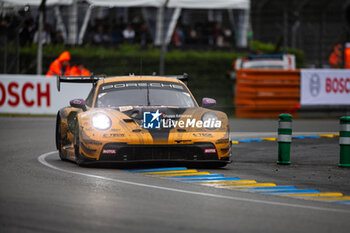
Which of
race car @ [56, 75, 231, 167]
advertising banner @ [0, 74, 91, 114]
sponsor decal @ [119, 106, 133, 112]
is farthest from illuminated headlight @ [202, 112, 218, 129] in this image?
advertising banner @ [0, 74, 91, 114]

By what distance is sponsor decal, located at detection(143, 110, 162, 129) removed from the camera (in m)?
11.4

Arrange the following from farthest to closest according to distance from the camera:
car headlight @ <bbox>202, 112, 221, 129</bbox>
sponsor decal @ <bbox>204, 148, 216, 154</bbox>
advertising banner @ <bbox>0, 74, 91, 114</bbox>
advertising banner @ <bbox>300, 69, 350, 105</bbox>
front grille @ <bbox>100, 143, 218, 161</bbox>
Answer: advertising banner @ <bbox>300, 69, 350, 105</bbox>
advertising banner @ <bbox>0, 74, 91, 114</bbox>
car headlight @ <bbox>202, 112, 221, 129</bbox>
sponsor decal @ <bbox>204, 148, 216, 154</bbox>
front grille @ <bbox>100, 143, 218, 161</bbox>

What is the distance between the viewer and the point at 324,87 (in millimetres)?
25391

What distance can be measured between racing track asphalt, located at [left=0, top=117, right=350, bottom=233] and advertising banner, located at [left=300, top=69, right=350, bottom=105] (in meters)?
13.9

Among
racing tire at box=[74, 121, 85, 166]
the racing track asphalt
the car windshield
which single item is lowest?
the racing track asphalt

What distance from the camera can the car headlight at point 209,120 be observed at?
38.3 feet

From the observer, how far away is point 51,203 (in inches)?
330

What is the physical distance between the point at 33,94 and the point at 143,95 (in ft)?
39.9

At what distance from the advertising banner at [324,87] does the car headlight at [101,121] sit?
47.6ft

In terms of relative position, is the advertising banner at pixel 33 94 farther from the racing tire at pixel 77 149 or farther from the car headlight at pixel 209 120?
the car headlight at pixel 209 120

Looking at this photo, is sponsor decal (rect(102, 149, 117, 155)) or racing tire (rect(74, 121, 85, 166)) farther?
racing tire (rect(74, 121, 85, 166))

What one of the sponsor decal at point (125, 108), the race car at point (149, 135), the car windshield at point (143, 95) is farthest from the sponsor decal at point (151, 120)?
the car windshield at point (143, 95)

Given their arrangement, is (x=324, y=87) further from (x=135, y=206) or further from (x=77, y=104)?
(x=135, y=206)

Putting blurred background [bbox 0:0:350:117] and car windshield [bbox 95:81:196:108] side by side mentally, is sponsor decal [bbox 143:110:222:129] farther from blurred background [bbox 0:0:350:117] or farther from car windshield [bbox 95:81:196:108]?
blurred background [bbox 0:0:350:117]
